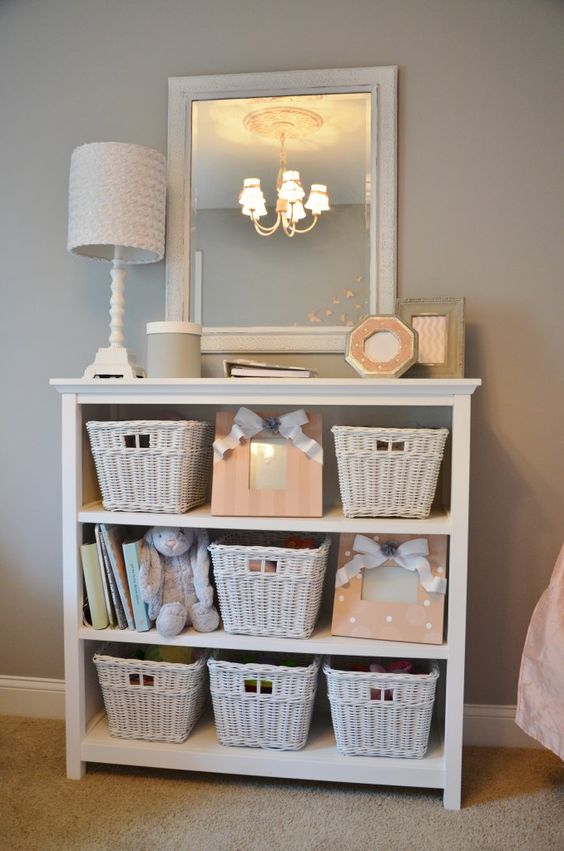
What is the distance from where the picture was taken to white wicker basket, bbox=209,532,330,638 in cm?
181

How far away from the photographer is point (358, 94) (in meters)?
2.09

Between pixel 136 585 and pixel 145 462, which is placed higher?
pixel 145 462

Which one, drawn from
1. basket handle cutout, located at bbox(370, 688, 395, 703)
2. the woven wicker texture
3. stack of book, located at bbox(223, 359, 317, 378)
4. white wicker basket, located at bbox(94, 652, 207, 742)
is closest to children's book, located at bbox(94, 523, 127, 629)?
white wicker basket, located at bbox(94, 652, 207, 742)

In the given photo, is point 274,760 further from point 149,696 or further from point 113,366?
point 113,366

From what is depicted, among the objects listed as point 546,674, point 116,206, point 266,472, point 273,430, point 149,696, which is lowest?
point 149,696

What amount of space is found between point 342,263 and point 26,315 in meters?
1.01

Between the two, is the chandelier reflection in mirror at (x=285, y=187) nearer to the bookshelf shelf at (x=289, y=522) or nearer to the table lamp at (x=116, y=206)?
the table lamp at (x=116, y=206)

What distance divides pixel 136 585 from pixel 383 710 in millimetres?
710

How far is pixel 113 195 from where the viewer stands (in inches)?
76.2

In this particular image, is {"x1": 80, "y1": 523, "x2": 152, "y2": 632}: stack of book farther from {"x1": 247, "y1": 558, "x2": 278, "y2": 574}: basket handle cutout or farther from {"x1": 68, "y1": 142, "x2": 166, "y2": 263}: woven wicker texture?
{"x1": 68, "y1": 142, "x2": 166, "y2": 263}: woven wicker texture

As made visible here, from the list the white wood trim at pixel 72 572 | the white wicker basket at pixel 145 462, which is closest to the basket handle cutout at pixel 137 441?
the white wicker basket at pixel 145 462

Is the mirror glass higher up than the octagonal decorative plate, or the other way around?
the mirror glass

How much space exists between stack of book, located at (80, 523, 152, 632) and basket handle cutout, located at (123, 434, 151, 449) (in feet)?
0.76

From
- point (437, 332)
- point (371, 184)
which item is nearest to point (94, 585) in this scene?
point (437, 332)
